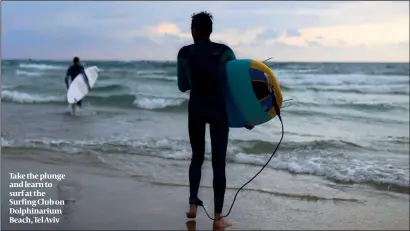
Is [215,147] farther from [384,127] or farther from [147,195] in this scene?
[384,127]

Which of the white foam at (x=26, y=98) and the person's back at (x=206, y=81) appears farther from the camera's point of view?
the white foam at (x=26, y=98)

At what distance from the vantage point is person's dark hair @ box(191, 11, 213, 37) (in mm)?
3846

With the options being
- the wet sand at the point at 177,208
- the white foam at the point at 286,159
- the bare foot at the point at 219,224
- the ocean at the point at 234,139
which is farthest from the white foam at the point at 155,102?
the bare foot at the point at 219,224

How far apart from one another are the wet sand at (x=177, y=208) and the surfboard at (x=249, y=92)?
1.18 metres

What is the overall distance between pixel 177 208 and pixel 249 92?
1839mm

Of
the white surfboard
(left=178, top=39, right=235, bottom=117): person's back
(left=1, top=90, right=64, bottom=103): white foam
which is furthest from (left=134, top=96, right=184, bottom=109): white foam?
(left=178, top=39, right=235, bottom=117): person's back

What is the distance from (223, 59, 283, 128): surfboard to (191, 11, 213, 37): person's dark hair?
1.00ft

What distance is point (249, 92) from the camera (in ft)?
13.4

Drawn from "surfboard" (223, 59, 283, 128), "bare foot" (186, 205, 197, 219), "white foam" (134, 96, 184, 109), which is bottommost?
"bare foot" (186, 205, 197, 219)

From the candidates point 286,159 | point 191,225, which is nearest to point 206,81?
point 191,225

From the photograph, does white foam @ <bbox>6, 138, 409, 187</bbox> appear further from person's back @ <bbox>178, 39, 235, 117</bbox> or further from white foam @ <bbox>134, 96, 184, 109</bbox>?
white foam @ <bbox>134, 96, 184, 109</bbox>

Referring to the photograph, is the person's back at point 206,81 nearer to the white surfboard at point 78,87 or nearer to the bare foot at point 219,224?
the bare foot at point 219,224

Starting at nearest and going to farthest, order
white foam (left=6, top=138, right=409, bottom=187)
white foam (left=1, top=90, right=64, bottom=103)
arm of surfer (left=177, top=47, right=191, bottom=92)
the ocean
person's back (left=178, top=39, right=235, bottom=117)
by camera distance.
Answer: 1. person's back (left=178, top=39, right=235, bottom=117)
2. arm of surfer (left=177, top=47, right=191, bottom=92)
3. white foam (left=6, top=138, right=409, bottom=187)
4. the ocean
5. white foam (left=1, top=90, right=64, bottom=103)

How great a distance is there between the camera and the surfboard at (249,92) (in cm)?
399
